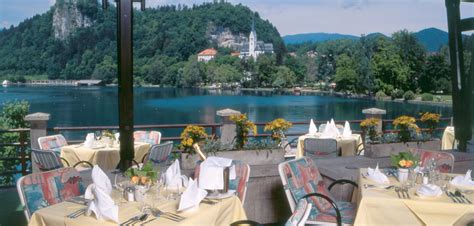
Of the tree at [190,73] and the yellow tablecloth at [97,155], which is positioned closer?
the yellow tablecloth at [97,155]

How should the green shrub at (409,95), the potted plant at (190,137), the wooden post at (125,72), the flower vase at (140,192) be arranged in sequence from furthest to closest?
the green shrub at (409,95), the potted plant at (190,137), the wooden post at (125,72), the flower vase at (140,192)

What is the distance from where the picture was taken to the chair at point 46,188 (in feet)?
8.96

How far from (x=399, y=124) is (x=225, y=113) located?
2642 mm

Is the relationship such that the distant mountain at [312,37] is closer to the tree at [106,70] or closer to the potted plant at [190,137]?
the tree at [106,70]

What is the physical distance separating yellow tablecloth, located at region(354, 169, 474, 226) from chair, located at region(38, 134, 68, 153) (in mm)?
4251

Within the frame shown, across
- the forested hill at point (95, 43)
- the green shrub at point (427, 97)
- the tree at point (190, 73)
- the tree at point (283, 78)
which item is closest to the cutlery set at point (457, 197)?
the forested hill at point (95, 43)

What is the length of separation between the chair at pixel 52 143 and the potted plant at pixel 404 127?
4281 mm

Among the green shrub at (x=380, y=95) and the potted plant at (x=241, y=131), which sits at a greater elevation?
the potted plant at (x=241, y=131)

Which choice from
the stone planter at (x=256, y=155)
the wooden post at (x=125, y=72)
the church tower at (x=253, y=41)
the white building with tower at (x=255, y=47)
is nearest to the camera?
the wooden post at (x=125, y=72)

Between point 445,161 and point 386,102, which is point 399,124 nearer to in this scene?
point 445,161

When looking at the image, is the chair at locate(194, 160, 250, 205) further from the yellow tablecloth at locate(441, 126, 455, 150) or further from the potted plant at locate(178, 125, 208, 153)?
the yellow tablecloth at locate(441, 126, 455, 150)

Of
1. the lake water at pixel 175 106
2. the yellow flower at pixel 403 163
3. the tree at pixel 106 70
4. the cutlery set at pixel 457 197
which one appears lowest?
the lake water at pixel 175 106

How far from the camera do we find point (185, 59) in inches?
2709

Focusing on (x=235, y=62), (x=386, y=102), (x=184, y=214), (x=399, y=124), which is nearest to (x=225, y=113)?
(x=399, y=124)
